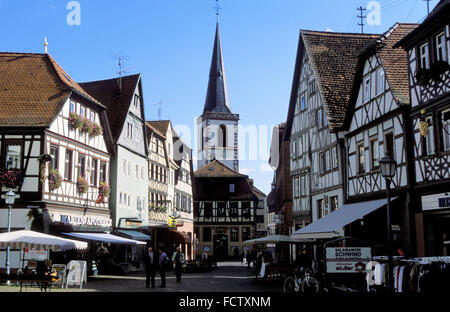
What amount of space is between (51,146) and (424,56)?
56.6ft

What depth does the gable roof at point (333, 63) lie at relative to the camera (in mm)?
28173

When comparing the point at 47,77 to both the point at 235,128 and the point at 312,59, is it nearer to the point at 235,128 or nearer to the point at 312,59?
the point at 312,59

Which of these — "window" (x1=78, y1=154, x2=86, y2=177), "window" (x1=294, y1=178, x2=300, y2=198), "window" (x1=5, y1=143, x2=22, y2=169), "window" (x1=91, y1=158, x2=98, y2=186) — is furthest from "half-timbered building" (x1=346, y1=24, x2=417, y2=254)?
"window" (x1=5, y1=143, x2=22, y2=169)

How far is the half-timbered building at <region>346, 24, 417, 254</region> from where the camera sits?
20156 millimetres

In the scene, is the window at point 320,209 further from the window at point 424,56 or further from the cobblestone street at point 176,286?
the window at point 424,56

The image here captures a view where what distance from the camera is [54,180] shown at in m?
25.9

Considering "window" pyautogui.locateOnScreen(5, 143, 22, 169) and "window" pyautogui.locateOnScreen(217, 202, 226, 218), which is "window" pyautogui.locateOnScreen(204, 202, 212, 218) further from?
"window" pyautogui.locateOnScreen(5, 143, 22, 169)

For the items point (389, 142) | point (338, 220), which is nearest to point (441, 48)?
point (389, 142)

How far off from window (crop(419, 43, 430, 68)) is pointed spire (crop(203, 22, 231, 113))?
74.0 m

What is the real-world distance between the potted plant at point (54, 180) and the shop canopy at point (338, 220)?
11.6m

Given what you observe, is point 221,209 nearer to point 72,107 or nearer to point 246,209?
point 246,209

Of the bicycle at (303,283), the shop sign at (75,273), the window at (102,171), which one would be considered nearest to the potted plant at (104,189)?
the window at (102,171)
